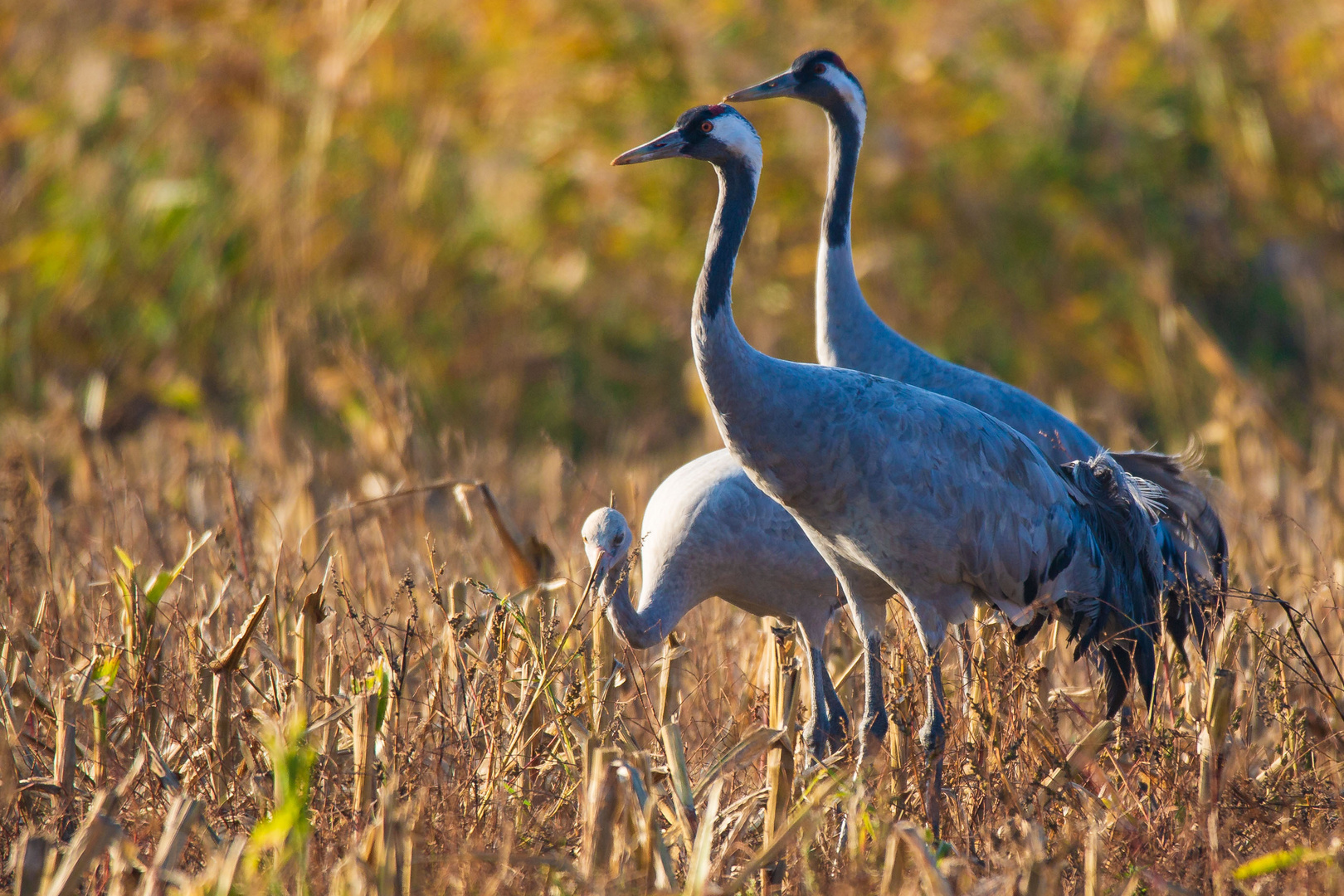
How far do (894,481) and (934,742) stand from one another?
58 centimetres

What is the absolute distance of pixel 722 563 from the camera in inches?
148

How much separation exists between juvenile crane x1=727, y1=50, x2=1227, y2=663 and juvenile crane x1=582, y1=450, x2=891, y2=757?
66cm

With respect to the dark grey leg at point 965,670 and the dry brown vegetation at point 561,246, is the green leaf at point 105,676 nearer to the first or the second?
the dry brown vegetation at point 561,246

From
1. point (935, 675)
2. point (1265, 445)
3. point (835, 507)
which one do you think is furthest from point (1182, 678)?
point (1265, 445)

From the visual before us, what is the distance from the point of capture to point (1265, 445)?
5773 millimetres

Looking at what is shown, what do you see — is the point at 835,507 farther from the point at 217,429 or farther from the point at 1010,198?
the point at 1010,198

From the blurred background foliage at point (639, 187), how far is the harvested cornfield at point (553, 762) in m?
4.59

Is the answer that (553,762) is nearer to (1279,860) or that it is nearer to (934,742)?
(934,742)

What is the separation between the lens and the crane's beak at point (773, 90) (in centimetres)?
429

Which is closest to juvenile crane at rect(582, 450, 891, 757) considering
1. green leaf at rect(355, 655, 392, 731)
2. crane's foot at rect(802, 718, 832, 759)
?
crane's foot at rect(802, 718, 832, 759)

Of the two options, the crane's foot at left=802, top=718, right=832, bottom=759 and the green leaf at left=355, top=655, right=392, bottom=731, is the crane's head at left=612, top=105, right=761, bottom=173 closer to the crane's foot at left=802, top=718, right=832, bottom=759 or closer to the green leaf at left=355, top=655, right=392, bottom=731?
the green leaf at left=355, top=655, right=392, bottom=731

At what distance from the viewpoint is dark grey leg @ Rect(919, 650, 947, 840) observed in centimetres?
290

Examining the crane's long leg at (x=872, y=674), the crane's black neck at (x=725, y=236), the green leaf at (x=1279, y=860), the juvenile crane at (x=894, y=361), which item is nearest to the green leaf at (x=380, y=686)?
the crane's black neck at (x=725, y=236)

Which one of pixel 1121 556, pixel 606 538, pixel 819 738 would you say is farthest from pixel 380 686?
pixel 1121 556
